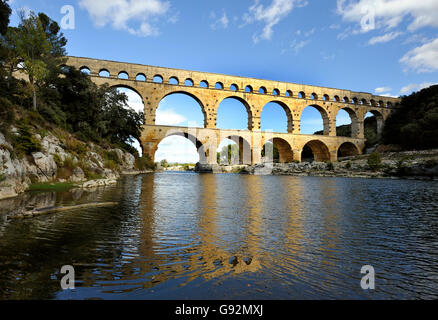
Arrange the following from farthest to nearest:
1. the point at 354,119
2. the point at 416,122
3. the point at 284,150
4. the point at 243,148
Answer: the point at 354,119 → the point at 284,150 → the point at 243,148 → the point at 416,122

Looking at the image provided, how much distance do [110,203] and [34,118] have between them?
9.52 metres

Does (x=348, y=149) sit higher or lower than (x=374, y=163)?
higher

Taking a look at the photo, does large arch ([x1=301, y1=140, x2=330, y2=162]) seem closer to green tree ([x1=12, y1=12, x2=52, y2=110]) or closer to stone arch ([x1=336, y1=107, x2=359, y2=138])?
stone arch ([x1=336, y1=107, x2=359, y2=138])

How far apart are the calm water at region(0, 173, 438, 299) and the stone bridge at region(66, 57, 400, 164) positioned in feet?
92.2

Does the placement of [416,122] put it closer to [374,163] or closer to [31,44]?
[374,163]

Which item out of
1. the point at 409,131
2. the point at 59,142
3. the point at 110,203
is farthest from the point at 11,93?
the point at 409,131

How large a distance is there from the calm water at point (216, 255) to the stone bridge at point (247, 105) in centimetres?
2811

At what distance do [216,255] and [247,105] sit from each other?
36.1 m

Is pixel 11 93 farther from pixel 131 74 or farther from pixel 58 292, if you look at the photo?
pixel 131 74

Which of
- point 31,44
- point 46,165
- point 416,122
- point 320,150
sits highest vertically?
point 31,44

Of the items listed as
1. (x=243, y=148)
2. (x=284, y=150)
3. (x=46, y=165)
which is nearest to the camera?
(x=46, y=165)

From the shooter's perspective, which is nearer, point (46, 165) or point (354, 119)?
point (46, 165)

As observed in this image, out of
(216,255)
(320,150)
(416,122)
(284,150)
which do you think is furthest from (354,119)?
(216,255)

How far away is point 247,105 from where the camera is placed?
38.0 m
